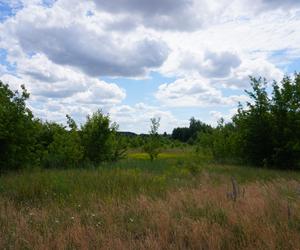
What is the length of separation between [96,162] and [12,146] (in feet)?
24.0

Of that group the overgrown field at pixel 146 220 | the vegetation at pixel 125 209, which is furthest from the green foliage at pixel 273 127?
the overgrown field at pixel 146 220

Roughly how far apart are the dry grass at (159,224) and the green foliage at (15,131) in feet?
28.3

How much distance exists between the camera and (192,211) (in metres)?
7.16

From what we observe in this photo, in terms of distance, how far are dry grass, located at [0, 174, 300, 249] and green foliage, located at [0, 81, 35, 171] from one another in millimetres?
8619

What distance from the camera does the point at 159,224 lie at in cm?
620

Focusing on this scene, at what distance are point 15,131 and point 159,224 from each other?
482 inches

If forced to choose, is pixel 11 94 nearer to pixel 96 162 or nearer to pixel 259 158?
pixel 96 162

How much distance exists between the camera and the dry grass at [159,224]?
17.7 ft

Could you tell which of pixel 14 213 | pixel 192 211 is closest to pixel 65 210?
pixel 14 213

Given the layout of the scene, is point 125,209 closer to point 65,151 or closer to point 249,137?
point 65,151

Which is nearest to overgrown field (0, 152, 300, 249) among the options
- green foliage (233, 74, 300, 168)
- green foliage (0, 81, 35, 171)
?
green foliage (0, 81, 35, 171)

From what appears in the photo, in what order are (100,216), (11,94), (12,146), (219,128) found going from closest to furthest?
(100,216) < (12,146) < (11,94) < (219,128)

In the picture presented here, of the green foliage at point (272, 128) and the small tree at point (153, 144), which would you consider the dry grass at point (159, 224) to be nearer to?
the green foliage at point (272, 128)

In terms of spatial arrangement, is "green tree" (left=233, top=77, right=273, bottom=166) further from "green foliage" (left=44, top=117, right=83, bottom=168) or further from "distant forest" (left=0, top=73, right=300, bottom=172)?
"green foliage" (left=44, top=117, right=83, bottom=168)
